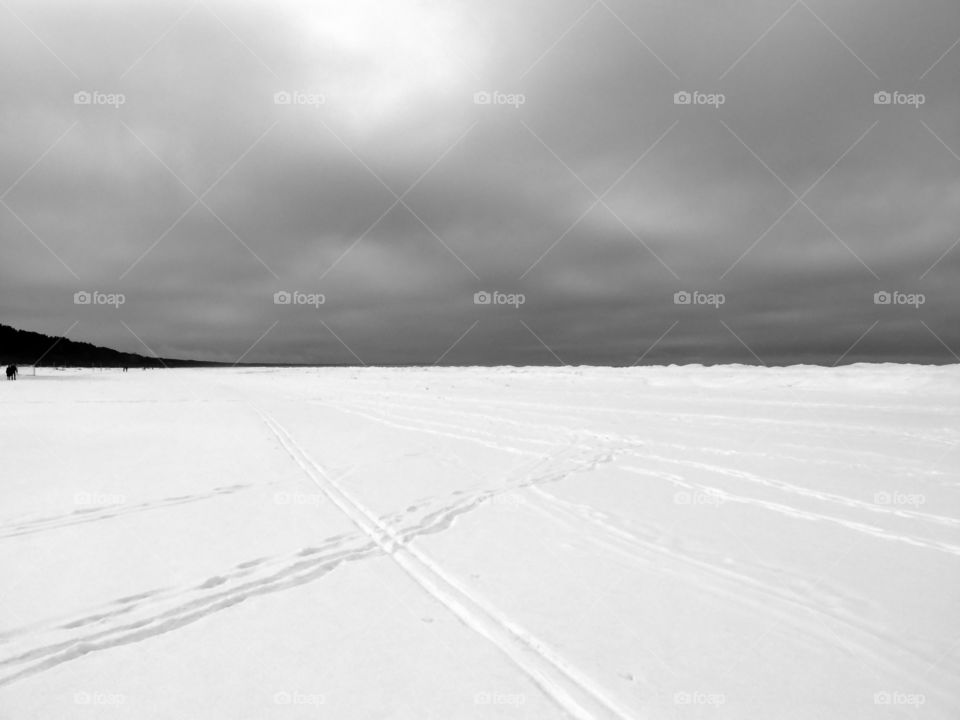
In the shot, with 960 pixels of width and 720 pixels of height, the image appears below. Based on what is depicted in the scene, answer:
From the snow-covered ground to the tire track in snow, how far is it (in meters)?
0.02

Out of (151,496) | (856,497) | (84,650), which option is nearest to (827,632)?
(856,497)

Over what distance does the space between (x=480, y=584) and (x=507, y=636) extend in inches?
35.8

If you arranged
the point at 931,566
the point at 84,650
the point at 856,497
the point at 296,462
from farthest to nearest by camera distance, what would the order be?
the point at 296,462 < the point at 856,497 < the point at 931,566 < the point at 84,650

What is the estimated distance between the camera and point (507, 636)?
3.69 m

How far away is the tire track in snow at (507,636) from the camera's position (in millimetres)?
2984

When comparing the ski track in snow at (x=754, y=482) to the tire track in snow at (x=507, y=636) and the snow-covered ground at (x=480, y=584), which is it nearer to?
the snow-covered ground at (x=480, y=584)

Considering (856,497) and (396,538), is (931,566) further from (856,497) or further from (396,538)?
(396,538)

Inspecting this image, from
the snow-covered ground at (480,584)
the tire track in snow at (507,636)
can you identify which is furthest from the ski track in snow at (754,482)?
the tire track in snow at (507,636)

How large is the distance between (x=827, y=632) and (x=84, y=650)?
5.31 m

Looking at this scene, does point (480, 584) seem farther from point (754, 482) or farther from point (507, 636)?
point (754, 482)

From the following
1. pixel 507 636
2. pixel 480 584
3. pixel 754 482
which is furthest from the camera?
pixel 754 482

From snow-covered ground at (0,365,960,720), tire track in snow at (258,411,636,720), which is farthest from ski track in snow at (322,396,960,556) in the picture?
tire track in snow at (258,411,636,720)

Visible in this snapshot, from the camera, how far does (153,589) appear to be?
14.6 ft

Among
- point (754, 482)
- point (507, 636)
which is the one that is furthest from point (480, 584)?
point (754, 482)
